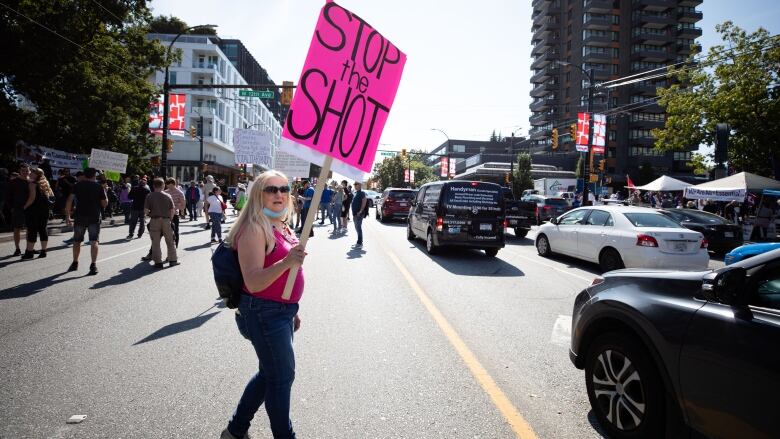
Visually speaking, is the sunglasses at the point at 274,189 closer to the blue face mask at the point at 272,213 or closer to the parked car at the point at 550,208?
the blue face mask at the point at 272,213

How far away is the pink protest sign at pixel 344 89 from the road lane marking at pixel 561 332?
3275 millimetres

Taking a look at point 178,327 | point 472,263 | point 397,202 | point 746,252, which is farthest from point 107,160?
point 746,252

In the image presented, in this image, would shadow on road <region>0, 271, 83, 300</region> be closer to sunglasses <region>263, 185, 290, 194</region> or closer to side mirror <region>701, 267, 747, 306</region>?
sunglasses <region>263, 185, 290, 194</region>

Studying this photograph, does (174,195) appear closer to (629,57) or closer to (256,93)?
(256,93)

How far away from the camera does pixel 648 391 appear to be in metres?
2.77

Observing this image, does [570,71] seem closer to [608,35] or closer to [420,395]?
[608,35]

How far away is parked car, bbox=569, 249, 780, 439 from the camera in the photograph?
2.21m

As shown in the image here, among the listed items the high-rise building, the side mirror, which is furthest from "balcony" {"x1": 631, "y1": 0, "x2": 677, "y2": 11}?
the side mirror

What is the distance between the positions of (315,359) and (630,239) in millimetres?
7169

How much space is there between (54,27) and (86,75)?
2130mm

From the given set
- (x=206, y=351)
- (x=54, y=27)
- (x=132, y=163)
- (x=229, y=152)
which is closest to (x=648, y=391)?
(x=206, y=351)

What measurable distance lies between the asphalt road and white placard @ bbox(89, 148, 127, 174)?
1360cm

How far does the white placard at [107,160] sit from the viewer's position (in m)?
20.4

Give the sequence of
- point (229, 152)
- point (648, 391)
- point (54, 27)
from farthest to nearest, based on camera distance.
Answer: point (229, 152) < point (54, 27) < point (648, 391)
